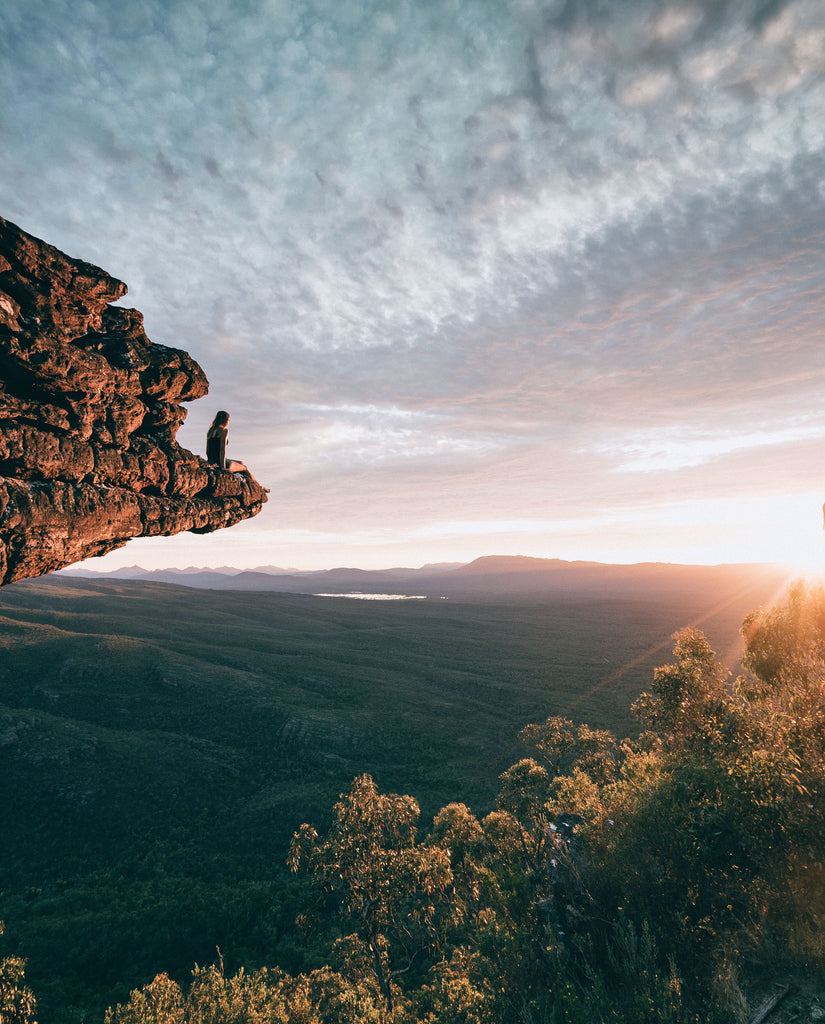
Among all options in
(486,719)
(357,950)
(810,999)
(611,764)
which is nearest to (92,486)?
(810,999)

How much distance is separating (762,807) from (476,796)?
207 ft

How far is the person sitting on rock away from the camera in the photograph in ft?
64.9

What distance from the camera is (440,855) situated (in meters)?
24.2

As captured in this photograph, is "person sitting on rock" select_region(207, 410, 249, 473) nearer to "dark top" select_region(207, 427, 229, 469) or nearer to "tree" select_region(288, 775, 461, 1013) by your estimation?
"dark top" select_region(207, 427, 229, 469)

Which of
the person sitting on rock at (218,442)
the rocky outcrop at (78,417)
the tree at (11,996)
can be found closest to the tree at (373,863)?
the tree at (11,996)

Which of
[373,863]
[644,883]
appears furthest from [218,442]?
[644,883]

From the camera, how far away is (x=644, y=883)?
1475 cm

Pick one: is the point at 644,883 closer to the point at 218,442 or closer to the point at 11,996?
the point at 218,442

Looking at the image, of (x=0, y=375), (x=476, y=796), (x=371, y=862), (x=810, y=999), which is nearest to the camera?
(x=810, y=999)

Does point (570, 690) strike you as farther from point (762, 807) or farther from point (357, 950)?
point (762, 807)

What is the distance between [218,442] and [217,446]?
0.68ft

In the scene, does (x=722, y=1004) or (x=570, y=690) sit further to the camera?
(x=570, y=690)

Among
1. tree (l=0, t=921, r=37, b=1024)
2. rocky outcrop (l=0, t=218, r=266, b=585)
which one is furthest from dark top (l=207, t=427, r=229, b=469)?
tree (l=0, t=921, r=37, b=1024)

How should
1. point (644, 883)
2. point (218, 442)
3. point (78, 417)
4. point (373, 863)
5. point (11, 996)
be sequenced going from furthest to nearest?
point (373, 863), point (218, 442), point (11, 996), point (644, 883), point (78, 417)
